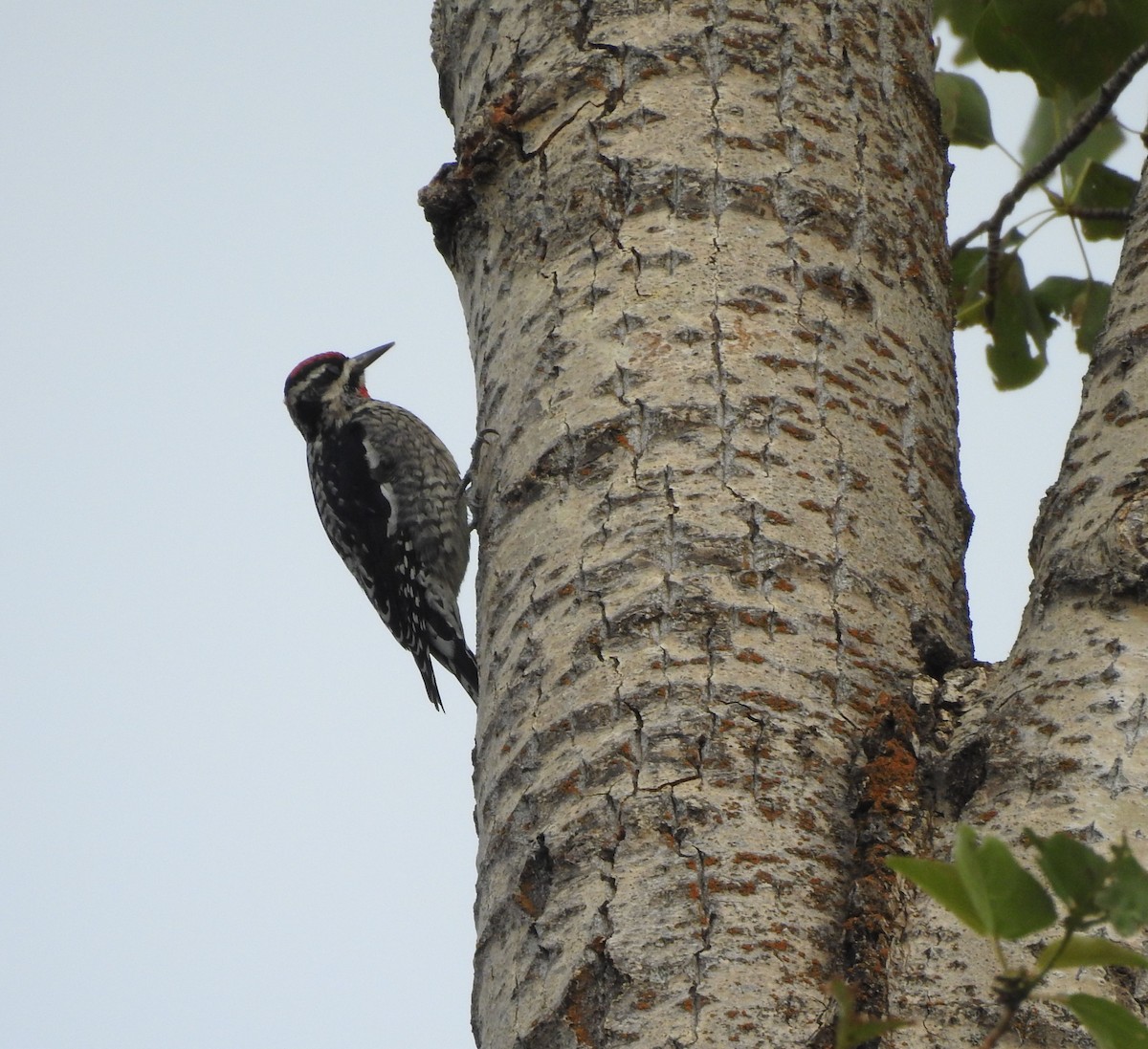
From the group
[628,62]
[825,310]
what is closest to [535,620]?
[825,310]

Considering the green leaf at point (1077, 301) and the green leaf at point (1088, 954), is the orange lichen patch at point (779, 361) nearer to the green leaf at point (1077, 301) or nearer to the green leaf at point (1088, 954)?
the green leaf at point (1088, 954)

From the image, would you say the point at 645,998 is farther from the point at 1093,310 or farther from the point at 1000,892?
the point at 1093,310

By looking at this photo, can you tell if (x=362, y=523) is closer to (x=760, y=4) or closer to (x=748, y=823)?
(x=760, y=4)

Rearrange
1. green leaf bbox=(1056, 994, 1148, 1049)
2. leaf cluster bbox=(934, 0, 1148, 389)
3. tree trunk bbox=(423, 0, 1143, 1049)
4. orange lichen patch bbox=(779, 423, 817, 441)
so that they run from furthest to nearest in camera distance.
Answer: leaf cluster bbox=(934, 0, 1148, 389) → orange lichen patch bbox=(779, 423, 817, 441) → tree trunk bbox=(423, 0, 1143, 1049) → green leaf bbox=(1056, 994, 1148, 1049)

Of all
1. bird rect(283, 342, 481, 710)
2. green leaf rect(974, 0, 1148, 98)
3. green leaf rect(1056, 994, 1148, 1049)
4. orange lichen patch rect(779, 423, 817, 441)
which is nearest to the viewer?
green leaf rect(1056, 994, 1148, 1049)

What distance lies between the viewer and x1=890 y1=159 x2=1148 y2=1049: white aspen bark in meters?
1.46

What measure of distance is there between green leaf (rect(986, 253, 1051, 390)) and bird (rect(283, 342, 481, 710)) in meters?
2.04

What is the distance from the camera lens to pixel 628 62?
233cm

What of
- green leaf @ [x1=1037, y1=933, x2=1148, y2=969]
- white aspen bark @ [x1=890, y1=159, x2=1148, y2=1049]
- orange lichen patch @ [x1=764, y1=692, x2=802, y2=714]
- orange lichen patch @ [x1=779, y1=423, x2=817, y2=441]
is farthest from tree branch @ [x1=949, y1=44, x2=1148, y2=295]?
green leaf @ [x1=1037, y1=933, x2=1148, y2=969]

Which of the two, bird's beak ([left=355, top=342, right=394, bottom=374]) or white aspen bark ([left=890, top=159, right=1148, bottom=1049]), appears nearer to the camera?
white aspen bark ([left=890, top=159, right=1148, bottom=1049])

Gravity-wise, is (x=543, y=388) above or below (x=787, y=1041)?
above

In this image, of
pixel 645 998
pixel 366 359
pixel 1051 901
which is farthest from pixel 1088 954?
pixel 366 359

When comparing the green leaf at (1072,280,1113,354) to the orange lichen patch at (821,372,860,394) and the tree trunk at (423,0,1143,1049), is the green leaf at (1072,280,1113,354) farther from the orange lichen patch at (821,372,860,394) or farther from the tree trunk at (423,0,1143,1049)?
the orange lichen patch at (821,372,860,394)

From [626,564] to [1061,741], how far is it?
0.57m
